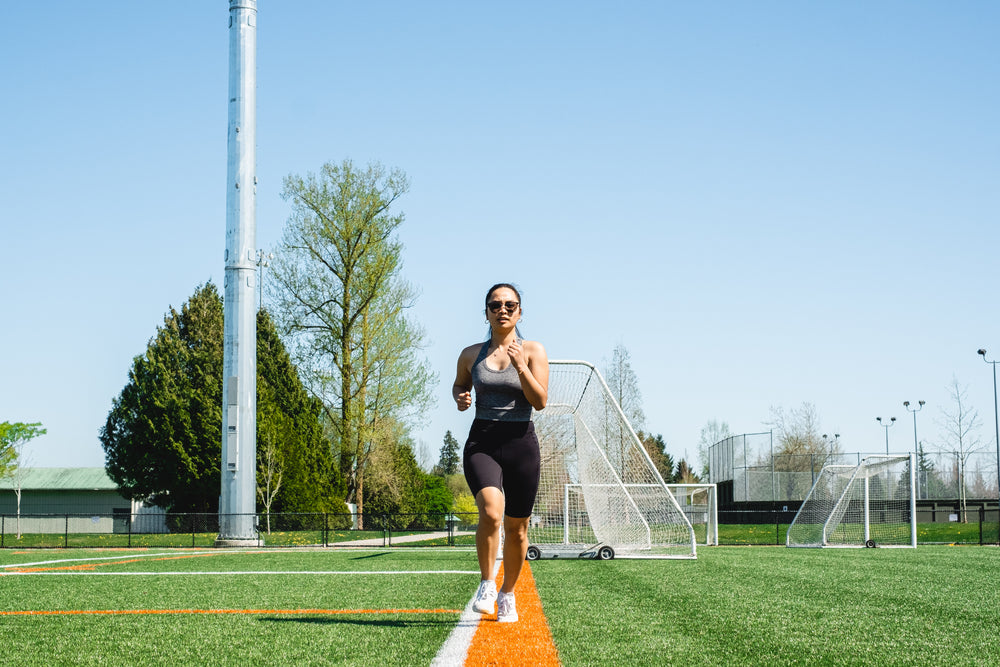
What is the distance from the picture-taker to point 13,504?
2640 inches

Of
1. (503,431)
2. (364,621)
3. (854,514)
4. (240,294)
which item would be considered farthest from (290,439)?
(503,431)

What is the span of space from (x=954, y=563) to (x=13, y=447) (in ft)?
165

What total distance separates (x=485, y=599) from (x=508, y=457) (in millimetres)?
755

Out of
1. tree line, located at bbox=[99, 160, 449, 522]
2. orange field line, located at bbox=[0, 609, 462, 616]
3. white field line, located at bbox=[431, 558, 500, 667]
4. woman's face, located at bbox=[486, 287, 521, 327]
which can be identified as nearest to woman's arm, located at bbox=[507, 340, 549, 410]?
woman's face, located at bbox=[486, 287, 521, 327]

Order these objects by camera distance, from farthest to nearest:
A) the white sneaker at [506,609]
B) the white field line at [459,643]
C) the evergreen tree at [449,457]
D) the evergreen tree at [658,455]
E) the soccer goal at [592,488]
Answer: the evergreen tree at [449,457], the evergreen tree at [658,455], the soccer goal at [592,488], the white sneaker at [506,609], the white field line at [459,643]

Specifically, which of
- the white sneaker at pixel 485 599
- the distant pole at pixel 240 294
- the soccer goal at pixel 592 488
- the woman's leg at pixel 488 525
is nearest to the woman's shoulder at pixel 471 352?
the woman's leg at pixel 488 525

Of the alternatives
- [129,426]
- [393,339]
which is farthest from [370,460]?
[129,426]

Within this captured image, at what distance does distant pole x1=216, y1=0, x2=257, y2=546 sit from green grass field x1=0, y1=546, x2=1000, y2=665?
15.3 m

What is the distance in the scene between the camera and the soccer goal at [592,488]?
1356 centimetres

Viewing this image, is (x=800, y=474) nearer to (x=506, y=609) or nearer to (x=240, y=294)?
(x=240, y=294)

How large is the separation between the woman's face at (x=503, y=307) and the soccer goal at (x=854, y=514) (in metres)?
17.8

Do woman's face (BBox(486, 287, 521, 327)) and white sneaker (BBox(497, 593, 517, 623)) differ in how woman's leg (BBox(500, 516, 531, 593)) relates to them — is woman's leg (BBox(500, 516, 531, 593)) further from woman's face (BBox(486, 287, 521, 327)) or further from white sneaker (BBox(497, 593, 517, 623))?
woman's face (BBox(486, 287, 521, 327))

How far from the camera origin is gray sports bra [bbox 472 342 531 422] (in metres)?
4.73

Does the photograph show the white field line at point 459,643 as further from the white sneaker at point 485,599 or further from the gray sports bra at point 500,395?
the gray sports bra at point 500,395
